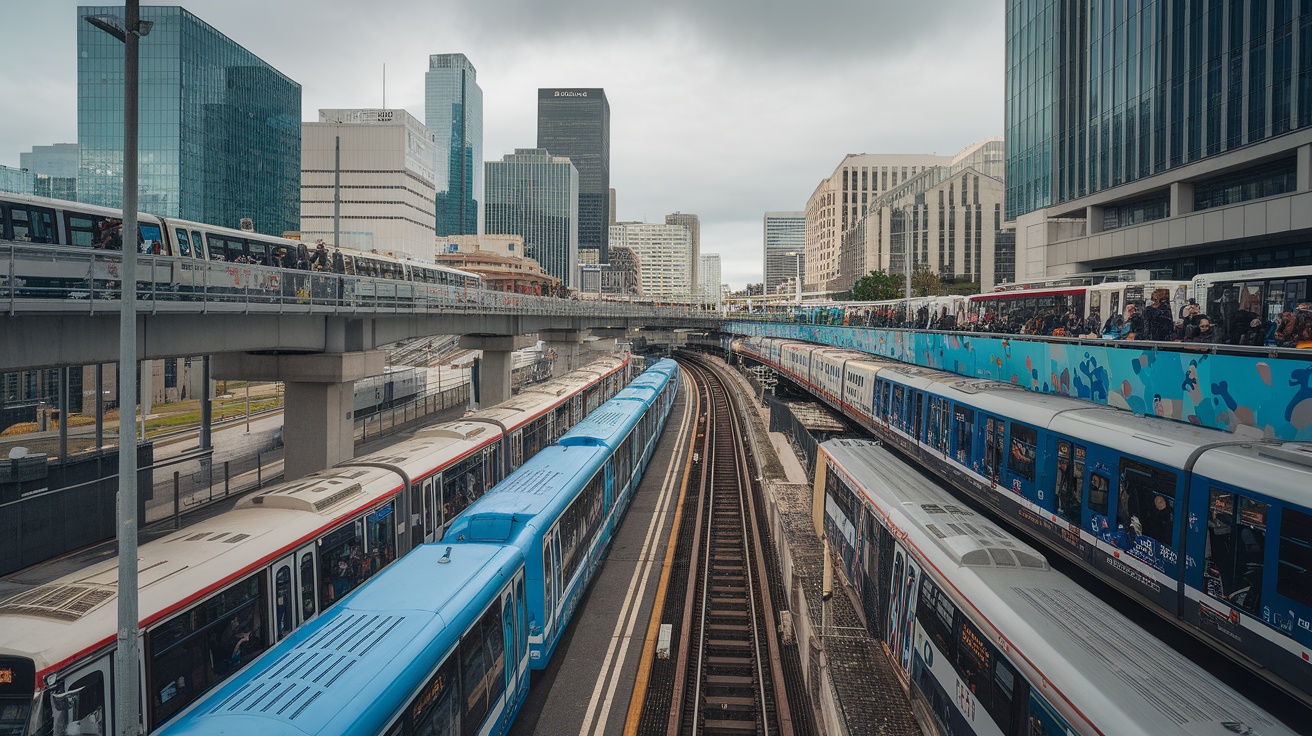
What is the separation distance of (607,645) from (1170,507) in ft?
33.7

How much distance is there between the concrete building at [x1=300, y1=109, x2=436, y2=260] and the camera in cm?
11119

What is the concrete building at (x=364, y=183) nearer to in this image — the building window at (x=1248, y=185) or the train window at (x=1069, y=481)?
the building window at (x=1248, y=185)

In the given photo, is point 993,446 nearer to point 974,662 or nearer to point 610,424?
point 974,662

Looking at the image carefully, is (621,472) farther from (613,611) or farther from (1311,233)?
(1311,233)

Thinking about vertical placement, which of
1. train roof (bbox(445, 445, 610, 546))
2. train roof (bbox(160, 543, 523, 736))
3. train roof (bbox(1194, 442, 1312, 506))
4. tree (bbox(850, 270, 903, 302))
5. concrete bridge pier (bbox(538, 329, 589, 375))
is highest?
tree (bbox(850, 270, 903, 302))

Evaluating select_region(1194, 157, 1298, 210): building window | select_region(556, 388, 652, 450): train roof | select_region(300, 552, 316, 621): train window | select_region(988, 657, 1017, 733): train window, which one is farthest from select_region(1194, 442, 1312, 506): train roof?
select_region(1194, 157, 1298, 210): building window

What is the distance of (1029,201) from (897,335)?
29.1 m

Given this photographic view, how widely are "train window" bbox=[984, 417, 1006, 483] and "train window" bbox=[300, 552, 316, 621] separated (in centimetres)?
1172

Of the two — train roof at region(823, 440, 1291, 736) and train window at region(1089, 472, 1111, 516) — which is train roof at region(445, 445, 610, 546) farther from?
train window at region(1089, 472, 1111, 516)

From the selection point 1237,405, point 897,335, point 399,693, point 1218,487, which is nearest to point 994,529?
point 1218,487

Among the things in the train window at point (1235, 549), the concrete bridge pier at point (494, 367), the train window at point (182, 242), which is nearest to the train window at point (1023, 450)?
the train window at point (1235, 549)

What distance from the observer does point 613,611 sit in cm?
1578

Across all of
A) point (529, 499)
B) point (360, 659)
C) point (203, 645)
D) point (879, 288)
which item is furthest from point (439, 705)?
point (879, 288)

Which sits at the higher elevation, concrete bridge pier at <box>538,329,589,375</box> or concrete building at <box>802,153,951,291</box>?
concrete building at <box>802,153,951,291</box>
